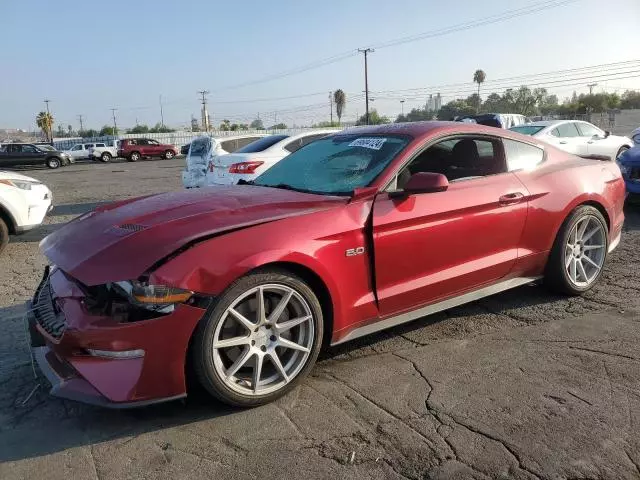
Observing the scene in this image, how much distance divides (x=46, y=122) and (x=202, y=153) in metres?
85.9

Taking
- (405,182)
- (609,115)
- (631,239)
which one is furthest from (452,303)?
(609,115)

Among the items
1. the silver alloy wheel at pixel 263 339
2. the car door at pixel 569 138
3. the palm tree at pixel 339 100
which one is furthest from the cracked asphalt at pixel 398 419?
the palm tree at pixel 339 100

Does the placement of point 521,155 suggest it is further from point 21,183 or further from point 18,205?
point 21,183

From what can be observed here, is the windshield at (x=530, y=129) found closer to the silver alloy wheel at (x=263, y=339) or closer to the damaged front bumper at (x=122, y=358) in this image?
the silver alloy wheel at (x=263, y=339)

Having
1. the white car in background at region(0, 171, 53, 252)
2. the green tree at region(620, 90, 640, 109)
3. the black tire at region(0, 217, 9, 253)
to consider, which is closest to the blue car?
the white car in background at region(0, 171, 53, 252)

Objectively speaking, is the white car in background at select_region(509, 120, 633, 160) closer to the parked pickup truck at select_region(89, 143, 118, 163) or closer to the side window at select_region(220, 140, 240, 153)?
the side window at select_region(220, 140, 240, 153)

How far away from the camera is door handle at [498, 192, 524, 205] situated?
3.93 metres

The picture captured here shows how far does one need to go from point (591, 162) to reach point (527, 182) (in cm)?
105

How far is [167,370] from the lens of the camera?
2672 millimetres

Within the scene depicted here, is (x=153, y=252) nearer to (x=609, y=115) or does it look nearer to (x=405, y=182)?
(x=405, y=182)

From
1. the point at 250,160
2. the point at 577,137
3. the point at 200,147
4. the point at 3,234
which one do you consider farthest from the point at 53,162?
the point at 577,137

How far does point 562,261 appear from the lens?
437cm

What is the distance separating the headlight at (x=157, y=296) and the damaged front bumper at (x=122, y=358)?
45 mm

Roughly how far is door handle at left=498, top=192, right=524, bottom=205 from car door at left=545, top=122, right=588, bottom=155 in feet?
30.3
